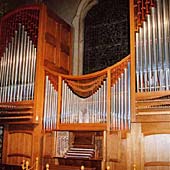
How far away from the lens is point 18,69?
27.8ft

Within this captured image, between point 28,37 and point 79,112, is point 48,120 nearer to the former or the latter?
point 79,112

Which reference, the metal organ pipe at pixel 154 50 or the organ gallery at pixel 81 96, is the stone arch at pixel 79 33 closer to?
the organ gallery at pixel 81 96

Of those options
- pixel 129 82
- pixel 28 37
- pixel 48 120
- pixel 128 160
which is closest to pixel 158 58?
pixel 129 82

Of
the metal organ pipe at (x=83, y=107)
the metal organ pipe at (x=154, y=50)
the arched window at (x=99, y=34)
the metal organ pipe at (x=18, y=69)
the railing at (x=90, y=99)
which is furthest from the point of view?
the arched window at (x=99, y=34)

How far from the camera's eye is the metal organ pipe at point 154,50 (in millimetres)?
6344

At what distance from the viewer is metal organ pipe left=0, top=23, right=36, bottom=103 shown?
8148 millimetres

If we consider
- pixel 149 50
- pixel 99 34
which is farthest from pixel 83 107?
pixel 99 34

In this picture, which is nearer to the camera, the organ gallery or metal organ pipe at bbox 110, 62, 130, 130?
the organ gallery

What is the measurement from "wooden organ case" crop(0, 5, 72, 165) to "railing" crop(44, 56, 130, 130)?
0.94 feet

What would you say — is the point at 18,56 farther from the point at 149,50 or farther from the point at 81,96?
the point at 149,50

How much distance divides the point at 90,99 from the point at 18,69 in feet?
7.43

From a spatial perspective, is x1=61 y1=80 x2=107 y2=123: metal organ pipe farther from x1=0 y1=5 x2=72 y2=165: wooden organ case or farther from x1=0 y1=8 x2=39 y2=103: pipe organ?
x1=0 y1=8 x2=39 y2=103: pipe organ

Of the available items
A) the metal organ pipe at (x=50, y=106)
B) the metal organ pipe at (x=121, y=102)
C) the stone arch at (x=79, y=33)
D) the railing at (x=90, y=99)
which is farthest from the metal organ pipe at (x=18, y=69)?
the metal organ pipe at (x=121, y=102)

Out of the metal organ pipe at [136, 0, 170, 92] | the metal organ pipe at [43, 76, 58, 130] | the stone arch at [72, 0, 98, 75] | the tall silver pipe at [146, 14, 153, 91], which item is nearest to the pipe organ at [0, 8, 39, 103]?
the metal organ pipe at [43, 76, 58, 130]
